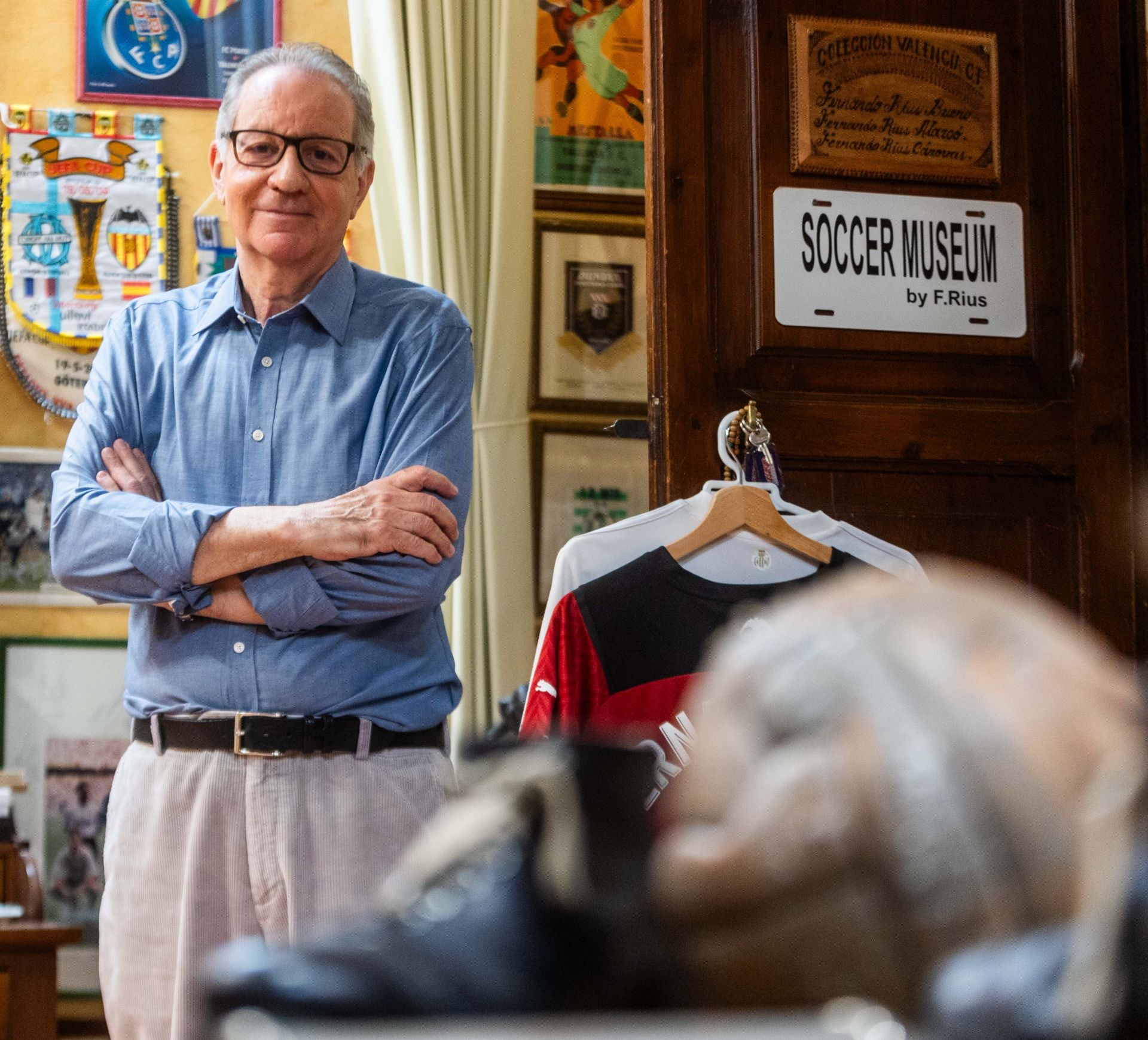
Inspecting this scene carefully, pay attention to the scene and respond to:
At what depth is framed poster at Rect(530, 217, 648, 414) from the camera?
3816 mm

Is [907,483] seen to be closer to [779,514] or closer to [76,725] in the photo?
[779,514]

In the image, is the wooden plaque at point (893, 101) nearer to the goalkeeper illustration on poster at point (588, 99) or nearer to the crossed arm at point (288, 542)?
the crossed arm at point (288, 542)

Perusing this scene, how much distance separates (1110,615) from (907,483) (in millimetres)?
490

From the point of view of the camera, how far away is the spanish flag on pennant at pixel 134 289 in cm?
378

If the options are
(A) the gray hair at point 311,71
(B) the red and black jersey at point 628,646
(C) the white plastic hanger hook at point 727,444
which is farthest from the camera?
(A) the gray hair at point 311,71

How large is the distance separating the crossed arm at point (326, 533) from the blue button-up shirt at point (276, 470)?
2 cm

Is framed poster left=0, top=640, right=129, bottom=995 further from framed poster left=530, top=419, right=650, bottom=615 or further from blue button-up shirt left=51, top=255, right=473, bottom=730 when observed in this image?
blue button-up shirt left=51, top=255, right=473, bottom=730

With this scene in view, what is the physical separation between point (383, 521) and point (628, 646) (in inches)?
15.8

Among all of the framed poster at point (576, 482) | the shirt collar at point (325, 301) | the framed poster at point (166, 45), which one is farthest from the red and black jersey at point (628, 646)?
the framed poster at point (166, 45)

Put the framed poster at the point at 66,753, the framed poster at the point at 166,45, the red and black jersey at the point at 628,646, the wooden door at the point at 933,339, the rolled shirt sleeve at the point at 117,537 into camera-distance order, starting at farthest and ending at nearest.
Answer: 1. the framed poster at the point at 166,45
2. the framed poster at the point at 66,753
3. the wooden door at the point at 933,339
4. the rolled shirt sleeve at the point at 117,537
5. the red and black jersey at the point at 628,646

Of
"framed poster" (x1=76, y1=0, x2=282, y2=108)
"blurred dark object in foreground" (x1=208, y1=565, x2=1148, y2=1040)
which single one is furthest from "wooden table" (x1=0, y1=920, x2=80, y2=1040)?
"blurred dark object in foreground" (x1=208, y1=565, x2=1148, y2=1040)

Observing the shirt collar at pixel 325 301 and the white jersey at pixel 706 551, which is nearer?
the white jersey at pixel 706 551

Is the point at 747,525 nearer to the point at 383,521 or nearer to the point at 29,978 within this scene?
the point at 383,521

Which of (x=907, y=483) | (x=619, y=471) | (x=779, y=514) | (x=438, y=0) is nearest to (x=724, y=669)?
(x=779, y=514)
